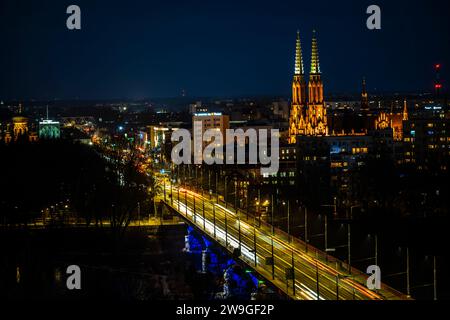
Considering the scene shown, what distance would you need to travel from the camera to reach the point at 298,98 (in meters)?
43.5

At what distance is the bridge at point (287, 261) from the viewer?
11.2m

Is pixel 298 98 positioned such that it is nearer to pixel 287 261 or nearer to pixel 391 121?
pixel 391 121

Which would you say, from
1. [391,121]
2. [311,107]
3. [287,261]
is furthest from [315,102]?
[287,261]

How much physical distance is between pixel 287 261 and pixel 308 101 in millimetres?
30324

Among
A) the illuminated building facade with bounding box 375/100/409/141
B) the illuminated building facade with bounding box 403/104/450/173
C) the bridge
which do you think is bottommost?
the bridge

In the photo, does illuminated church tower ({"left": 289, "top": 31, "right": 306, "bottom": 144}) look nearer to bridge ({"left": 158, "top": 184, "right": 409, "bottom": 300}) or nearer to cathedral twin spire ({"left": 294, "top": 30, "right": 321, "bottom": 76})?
Result: cathedral twin spire ({"left": 294, "top": 30, "right": 321, "bottom": 76})

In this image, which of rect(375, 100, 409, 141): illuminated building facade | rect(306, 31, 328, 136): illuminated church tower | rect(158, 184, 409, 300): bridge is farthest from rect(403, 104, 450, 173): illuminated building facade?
rect(158, 184, 409, 300): bridge

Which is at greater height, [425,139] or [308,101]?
[308,101]

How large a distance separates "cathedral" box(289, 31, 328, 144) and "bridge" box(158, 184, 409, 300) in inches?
872

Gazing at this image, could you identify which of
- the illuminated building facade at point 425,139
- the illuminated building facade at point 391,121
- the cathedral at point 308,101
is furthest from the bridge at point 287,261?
→ the illuminated building facade at point 391,121

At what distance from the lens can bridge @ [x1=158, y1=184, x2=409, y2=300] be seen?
1123cm

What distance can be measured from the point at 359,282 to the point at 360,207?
1220 cm

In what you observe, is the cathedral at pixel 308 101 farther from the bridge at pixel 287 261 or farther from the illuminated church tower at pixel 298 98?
the bridge at pixel 287 261

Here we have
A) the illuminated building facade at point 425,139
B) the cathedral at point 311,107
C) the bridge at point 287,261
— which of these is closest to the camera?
the bridge at point 287,261
